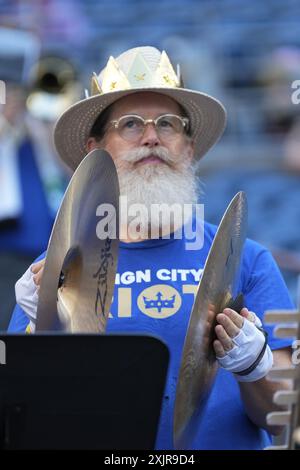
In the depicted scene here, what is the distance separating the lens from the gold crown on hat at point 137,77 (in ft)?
11.9

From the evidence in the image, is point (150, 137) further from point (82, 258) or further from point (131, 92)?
point (82, 258)

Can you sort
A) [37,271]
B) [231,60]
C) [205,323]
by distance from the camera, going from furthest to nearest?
[231,60], [37,271], [205,323]

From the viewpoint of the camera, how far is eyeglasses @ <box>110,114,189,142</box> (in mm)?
3576

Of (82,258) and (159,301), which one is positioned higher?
(82,258)

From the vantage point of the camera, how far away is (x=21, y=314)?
3494mm

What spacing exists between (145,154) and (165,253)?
30cm

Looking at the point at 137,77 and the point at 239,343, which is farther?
the point at 137,77

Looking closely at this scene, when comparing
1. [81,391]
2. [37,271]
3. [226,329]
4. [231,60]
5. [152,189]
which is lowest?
[81,391]

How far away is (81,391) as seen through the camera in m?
2.43

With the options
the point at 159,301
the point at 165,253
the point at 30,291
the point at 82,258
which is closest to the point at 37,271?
the point at 30,291

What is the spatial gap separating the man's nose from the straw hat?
14cm

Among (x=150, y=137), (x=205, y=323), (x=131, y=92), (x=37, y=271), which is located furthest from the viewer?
(x=131, y=92)
